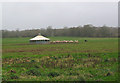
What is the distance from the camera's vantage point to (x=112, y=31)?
77375 millimetres

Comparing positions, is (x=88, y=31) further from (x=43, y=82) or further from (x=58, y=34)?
(x=43, y=82)

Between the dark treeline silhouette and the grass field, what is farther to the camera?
the dark treeline silhouette

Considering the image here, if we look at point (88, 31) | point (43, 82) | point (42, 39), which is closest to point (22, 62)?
point (43, 82)

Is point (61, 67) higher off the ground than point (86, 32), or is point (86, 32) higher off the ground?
point (86, 32)

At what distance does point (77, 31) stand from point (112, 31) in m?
17.7

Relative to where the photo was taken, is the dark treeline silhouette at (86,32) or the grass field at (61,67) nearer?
the grass field at (61,67)

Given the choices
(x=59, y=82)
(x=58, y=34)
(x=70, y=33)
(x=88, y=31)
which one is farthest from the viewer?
(x=58, y=34)

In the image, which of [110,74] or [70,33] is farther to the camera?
[70,33]

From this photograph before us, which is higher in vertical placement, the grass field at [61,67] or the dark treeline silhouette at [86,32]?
the dark treeline silhouette at [86,32]

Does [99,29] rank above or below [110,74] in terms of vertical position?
above

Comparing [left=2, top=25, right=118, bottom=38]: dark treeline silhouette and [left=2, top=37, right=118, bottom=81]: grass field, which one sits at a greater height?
[left=2, top=25, right=118, bottom=38]: dark treeline silhouette

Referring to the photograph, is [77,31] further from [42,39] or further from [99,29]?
[42,39]

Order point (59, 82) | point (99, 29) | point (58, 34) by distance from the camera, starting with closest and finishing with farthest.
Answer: point (59, 82) → point (99, 29) → point (58, 34)

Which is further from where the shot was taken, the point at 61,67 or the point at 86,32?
the point at 86,32
